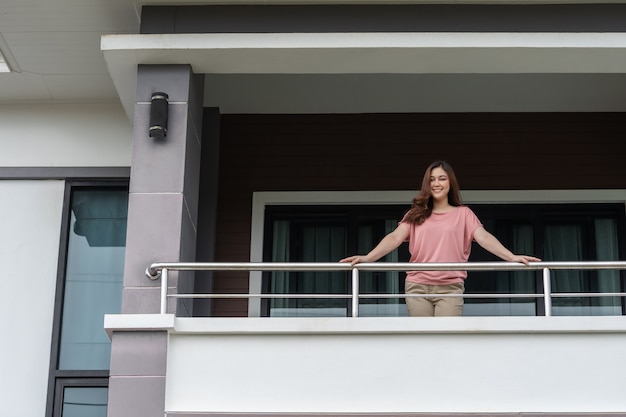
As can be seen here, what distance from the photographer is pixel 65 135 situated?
9852 millimetres

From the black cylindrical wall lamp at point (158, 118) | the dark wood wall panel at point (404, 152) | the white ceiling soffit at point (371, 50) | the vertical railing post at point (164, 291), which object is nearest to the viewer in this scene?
the vertical railing post at point (164, 291)

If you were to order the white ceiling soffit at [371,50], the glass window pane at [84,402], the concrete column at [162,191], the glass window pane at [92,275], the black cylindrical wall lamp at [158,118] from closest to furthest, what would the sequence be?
the concrete column at [162,191], the black cylindrical wall lamp at [158,118], the white ceiling soffit at [371,50], the glass window pane at [84,402], the glass window pane at [92,275]

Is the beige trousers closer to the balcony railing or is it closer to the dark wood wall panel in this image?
the balcony railing

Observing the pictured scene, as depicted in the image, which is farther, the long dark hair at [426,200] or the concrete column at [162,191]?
the long dark hair at [426,200]

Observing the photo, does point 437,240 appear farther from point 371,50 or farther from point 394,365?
point 371,50

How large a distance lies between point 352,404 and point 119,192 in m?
3.61

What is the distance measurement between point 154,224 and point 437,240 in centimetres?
179

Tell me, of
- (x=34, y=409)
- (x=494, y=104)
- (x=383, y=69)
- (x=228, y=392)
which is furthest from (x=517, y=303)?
(x=34, y=409)

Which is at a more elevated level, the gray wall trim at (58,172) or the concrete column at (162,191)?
the gray wall trim at (58,172)

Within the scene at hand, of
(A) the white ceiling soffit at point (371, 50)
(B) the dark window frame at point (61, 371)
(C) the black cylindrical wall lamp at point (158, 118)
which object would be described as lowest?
(B) the dark window frame at point (61, 371)

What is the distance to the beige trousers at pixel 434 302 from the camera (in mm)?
7301

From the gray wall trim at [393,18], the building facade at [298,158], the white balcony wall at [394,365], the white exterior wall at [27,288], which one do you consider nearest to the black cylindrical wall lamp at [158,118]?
the building facade at [298,158]

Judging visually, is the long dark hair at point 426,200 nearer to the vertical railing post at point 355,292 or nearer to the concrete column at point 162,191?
the vertical railing post at point 355,292

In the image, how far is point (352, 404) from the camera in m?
6.96
